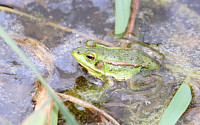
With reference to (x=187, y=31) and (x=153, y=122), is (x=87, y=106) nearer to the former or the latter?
(x=153, y=122)

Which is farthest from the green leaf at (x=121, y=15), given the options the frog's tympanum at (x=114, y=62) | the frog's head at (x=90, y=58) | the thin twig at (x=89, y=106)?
the thin twig at (x=89, y=106)

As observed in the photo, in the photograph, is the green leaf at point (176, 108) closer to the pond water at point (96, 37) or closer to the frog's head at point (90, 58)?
the pond water at point (96, 37)

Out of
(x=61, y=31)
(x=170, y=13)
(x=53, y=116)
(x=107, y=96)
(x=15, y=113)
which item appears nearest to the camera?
(x=53, y=116)

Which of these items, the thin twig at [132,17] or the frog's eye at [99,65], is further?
the thin twig at [132,17]

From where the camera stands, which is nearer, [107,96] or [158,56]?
[107,96]

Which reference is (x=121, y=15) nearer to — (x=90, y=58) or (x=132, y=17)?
(x=132, y=17)

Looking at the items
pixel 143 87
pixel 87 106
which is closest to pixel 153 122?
pixel 143 87

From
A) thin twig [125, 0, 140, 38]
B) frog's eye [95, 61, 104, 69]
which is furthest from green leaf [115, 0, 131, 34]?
frog's eye [95, 61, 104, 69]
